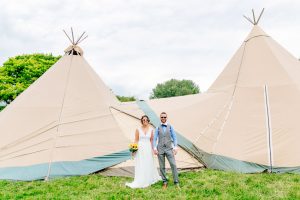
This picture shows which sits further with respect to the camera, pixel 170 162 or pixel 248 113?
pixel 248 113

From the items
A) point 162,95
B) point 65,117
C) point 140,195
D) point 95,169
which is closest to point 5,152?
point 65,117

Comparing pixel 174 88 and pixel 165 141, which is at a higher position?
pixel 174 88

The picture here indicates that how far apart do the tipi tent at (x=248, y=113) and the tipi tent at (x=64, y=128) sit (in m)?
1.03

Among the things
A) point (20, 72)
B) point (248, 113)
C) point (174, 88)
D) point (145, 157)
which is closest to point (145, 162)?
point (145, 157)

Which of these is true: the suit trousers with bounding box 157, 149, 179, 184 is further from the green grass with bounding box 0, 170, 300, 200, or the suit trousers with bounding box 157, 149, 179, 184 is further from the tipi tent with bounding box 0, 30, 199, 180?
the tipi tent with bounding box 0, 30, 199, 180

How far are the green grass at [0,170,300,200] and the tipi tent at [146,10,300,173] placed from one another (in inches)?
29.4

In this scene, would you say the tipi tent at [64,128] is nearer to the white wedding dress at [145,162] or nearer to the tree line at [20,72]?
the white wedding dress at [145,162]

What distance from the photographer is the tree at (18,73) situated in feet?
94.0

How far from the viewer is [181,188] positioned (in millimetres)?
7230

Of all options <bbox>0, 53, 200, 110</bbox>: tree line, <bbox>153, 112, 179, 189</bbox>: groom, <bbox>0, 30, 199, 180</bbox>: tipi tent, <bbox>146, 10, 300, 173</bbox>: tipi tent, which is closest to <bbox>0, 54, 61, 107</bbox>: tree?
<bbox>0, 53, 200, 110</bbox>: tree line

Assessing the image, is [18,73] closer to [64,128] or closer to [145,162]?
[64,128]

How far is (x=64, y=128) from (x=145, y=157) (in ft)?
9.37

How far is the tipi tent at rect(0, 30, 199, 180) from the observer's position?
8.83 meters

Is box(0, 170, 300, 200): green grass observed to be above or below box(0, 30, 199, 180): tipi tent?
below
